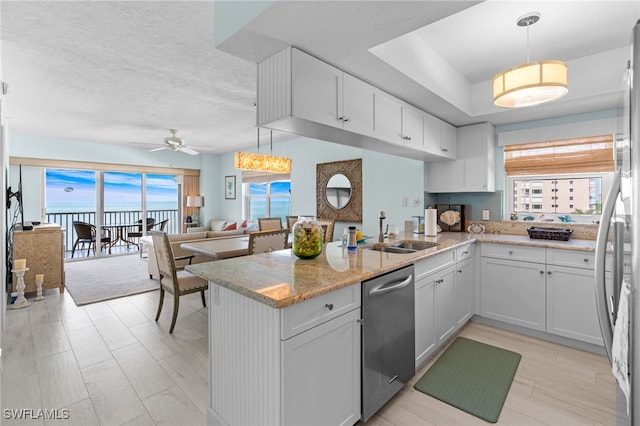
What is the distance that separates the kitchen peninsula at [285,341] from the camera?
53.5 inches

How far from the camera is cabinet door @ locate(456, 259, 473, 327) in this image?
292 centimetres

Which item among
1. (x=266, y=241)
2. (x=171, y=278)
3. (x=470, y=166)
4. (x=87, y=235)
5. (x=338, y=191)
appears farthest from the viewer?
(x=87, y=235)

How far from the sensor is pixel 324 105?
2.01 m

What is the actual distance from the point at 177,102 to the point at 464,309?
4.31 meters

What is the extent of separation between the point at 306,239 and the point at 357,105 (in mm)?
1069

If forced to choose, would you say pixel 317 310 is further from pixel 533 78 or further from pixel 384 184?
pixel 384 184

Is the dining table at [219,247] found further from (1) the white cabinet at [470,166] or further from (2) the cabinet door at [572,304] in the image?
(2) the cabinet door at [572,304]

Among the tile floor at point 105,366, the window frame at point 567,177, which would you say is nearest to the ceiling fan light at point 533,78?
the window frame at point 567,177

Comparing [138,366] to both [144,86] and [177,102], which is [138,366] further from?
[177,102]

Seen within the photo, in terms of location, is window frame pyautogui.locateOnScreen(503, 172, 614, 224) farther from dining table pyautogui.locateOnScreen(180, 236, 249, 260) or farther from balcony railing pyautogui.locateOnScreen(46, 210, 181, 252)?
balcony railing pyautogui.locateOnScreen(46, 210, 181, 252)

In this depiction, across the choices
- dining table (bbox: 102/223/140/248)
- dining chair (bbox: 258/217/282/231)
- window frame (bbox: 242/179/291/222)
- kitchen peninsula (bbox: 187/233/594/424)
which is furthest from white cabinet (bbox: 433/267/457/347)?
dining table (bbox: 102/223/140/248)

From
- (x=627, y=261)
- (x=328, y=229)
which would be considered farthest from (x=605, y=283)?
(x=328, y=229)

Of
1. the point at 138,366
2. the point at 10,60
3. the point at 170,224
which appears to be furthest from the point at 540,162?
the point at 170,224

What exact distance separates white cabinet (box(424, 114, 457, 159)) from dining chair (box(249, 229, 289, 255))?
6.22 feet
